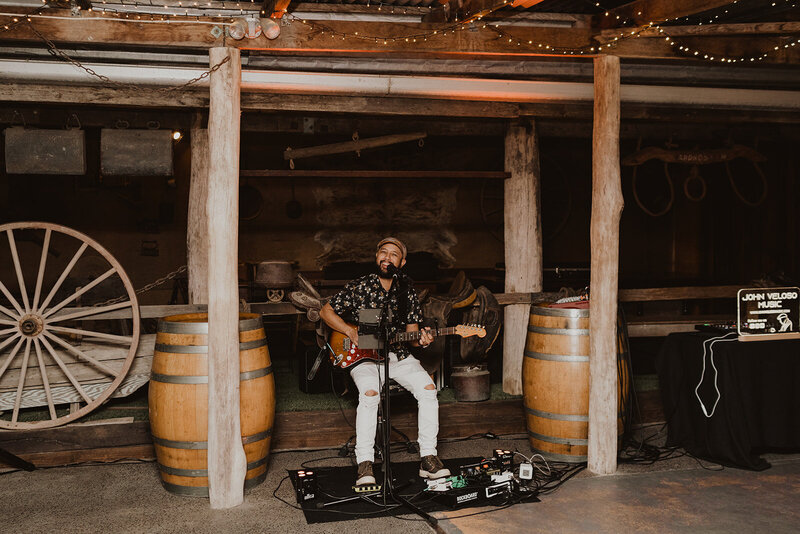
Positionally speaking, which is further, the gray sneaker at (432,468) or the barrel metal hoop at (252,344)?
the gray sneaker at (432,468)

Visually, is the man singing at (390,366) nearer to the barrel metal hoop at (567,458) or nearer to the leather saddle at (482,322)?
the barrel metal hoop at (567,458)

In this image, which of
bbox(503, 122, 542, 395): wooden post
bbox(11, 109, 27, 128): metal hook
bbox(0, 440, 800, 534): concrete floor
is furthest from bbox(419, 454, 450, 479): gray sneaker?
bbox(11, 109, 27, 128): metal hook

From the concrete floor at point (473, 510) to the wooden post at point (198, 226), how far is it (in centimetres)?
132

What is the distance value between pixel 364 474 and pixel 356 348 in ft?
2.64

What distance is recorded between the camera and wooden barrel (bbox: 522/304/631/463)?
4.75m

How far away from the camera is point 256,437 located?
4.33 meters

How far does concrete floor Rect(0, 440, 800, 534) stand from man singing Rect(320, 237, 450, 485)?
0.53 meters

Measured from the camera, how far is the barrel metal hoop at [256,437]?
4.28 metres

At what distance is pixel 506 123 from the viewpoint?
20.5 feet

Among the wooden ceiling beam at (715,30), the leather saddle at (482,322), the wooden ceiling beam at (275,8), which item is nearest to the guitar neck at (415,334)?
the leather saddle at (482,322)

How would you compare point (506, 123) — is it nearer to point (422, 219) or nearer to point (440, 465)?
point (440, 465)

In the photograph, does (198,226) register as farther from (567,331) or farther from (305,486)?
(567,331)

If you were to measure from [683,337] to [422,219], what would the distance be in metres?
5.16

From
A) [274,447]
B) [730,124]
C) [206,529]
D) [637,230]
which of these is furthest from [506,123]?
[637,230]
